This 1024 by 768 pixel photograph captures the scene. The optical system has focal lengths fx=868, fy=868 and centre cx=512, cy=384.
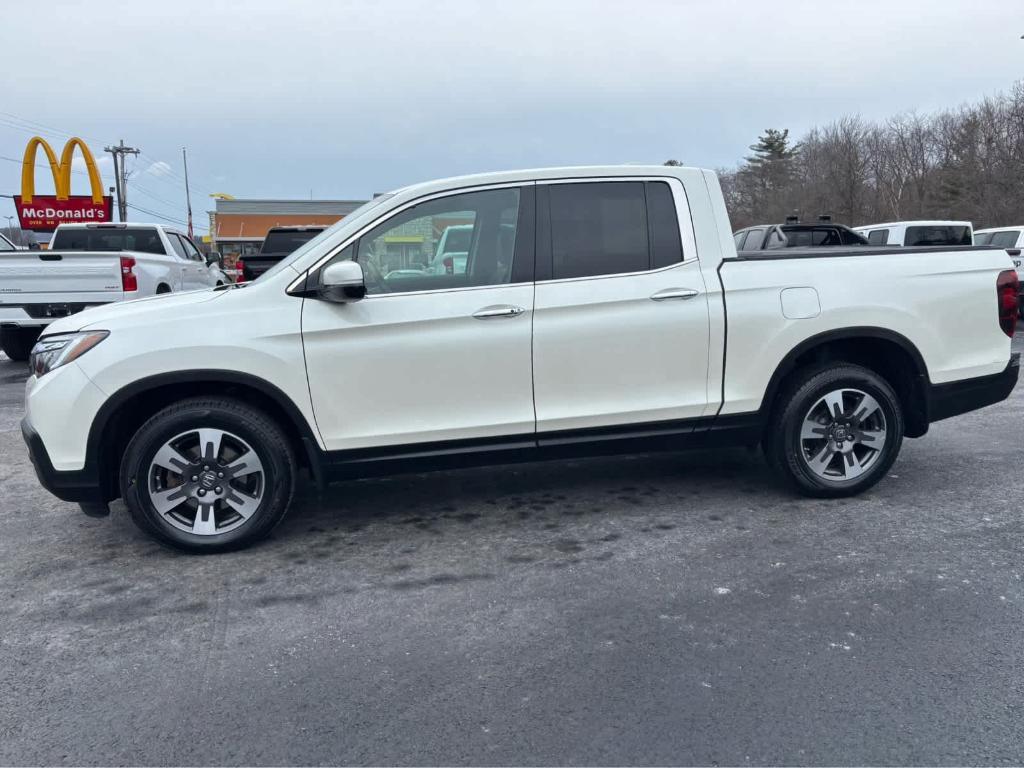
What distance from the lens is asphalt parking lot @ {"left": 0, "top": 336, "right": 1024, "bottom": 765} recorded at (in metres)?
2.79

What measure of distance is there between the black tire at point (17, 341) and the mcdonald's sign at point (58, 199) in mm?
26575

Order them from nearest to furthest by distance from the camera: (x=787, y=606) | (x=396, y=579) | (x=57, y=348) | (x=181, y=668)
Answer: (x=181, y=668) → (x=787, y=606) → (x=396, y=579) → (x=57, y=348)

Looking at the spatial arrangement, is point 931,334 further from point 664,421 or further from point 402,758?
point 402,758

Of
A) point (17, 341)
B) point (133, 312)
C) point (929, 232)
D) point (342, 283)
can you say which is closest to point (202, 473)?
point (133, 312)

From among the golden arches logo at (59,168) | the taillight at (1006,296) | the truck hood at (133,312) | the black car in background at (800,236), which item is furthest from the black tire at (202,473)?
the golden arches logo at (59,168)

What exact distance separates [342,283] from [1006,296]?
3906mm

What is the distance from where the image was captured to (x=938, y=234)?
57.4 feet

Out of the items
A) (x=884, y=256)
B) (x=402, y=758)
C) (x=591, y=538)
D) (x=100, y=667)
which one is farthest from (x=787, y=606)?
(x=100, y=667)

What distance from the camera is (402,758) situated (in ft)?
8.83

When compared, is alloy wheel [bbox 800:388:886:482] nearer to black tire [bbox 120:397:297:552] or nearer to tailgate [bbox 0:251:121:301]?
black tire [bbox 120:397:297:552]

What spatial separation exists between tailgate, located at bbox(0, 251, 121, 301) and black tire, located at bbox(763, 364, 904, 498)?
9.17 m

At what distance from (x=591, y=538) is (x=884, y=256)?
2.40m

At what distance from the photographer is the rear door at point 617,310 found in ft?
15.1

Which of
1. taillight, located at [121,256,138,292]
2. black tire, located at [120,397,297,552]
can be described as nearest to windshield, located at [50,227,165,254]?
taillight, located at [121,256,138,292]
